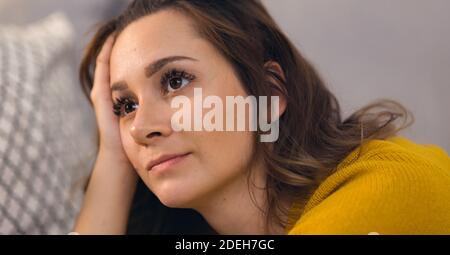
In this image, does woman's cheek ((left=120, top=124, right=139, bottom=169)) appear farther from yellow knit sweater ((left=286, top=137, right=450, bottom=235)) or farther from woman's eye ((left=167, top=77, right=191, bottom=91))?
yellow knit sweater ((left=286, top=137, right=450, bottom=235))

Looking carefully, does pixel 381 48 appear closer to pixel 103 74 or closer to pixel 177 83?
pixel 177 83

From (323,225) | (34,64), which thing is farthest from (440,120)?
(34,64)

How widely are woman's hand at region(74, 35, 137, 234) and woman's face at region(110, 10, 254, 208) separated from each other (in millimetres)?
139

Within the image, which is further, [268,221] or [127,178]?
[127,178]

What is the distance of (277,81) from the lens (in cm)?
89

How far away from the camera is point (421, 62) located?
2.94 ft

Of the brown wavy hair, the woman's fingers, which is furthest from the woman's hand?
the brown wavy hair

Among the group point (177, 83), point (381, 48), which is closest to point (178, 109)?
point (177, 83)

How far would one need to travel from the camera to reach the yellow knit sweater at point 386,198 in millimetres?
711

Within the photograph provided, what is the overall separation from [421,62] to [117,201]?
0.61 m

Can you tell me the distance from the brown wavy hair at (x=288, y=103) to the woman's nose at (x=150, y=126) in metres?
→ 0.14
